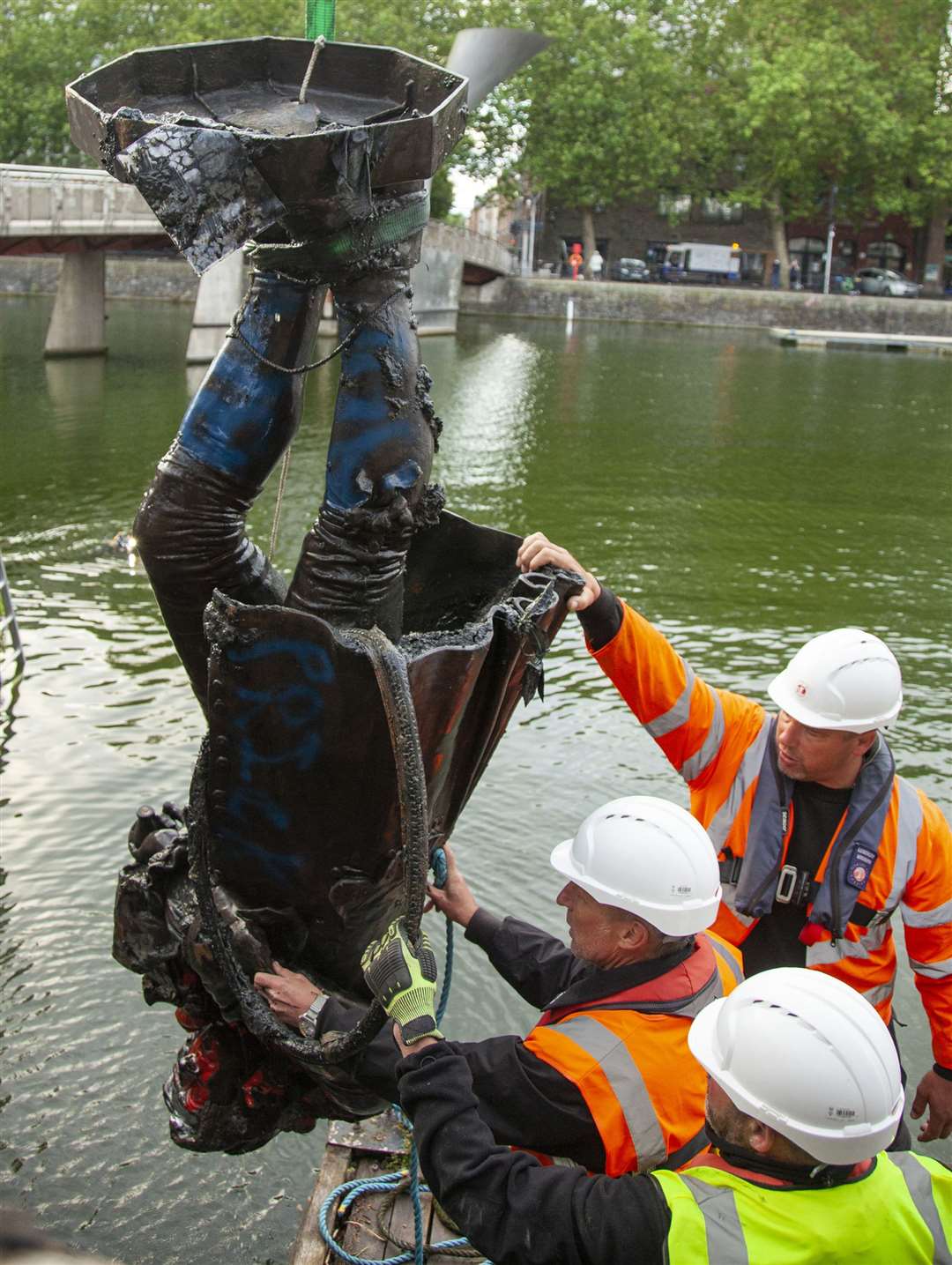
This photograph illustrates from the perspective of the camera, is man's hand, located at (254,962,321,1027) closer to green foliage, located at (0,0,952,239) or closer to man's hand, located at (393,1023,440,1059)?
man's hand, located at (393,1023,440,1059)

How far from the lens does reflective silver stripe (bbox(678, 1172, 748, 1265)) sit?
8.49 feet

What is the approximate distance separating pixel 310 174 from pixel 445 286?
3613 centimetres

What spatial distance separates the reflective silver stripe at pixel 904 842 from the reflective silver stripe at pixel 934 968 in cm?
22

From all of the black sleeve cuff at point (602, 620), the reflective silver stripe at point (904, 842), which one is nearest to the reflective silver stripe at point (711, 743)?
the black sleeve cuff at point (602, 620)

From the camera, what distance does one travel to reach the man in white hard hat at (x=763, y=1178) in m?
2.64

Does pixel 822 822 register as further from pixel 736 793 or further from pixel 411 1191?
pixel 411 1191

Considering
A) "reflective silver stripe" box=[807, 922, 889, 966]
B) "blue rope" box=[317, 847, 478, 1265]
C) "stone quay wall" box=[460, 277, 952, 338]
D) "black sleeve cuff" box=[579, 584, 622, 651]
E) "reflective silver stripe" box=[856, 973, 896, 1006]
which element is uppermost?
"stone quay wall" box=[460, 277, 952, 338]

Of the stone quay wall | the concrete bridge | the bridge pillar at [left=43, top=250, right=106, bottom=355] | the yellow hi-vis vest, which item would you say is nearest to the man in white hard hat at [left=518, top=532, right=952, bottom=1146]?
the yellow hi-vis vest

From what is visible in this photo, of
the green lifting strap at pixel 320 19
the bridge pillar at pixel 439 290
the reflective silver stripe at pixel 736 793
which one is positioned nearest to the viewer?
the green lifting strap at pixel 320 19

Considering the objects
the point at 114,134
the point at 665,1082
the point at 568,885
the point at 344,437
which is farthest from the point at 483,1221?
the point at 114,134

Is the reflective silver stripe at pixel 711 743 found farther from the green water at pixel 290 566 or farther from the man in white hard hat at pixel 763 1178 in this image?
the green water at pixel 290 566

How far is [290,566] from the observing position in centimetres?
1205

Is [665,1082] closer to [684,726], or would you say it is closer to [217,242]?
[684,726]

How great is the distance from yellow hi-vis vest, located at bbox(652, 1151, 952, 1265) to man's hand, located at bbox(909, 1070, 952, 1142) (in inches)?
61.0
